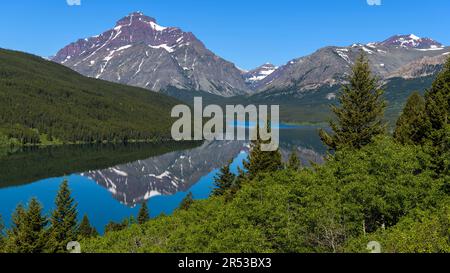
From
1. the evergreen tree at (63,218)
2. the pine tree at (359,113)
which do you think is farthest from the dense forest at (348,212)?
the evergreen tree at (63,218)

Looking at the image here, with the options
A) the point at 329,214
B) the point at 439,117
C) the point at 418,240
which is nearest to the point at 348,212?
the point at 329,214

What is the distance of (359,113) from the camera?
5231cm

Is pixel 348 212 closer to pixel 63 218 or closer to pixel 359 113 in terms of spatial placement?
pixel 359 113

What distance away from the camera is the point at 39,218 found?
2158 inches

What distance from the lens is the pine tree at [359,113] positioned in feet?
171

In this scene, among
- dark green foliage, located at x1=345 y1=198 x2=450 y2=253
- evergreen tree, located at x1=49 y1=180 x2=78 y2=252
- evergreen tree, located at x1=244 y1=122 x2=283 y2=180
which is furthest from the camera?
evergreen tree, located at x1=49 y1=180 x2=78 y2=252

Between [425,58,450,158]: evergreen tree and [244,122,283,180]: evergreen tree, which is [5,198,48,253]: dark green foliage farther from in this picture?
[425,58,450,158]: evergreen tree

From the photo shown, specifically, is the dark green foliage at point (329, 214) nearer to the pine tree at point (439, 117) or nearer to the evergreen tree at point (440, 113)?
the pine tree at point (439, 117)

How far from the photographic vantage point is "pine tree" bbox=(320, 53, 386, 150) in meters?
52.2

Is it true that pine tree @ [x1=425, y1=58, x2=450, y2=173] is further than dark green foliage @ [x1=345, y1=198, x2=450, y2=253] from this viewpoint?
Yes

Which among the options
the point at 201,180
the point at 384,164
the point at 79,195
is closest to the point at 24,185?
the point at 79,195

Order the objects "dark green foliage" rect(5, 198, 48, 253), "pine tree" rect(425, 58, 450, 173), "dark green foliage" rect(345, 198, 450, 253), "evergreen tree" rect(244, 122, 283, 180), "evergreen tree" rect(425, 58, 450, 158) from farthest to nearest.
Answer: "evergreen tree" rect(244, 122, 283, 180) < "dark green foliage" rect(5, 198, 48, 253) < "evergreen tree" rect(425, 58, 450, 158) < "pine tree" rect(425, 58, 450, 173) < "dark green foliage" rect(345, 198, 450, 253)

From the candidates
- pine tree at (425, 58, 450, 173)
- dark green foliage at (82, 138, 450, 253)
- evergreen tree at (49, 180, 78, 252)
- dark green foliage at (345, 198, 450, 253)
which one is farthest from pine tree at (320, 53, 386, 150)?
evergreen tree at (49, 180, 78, 252)
